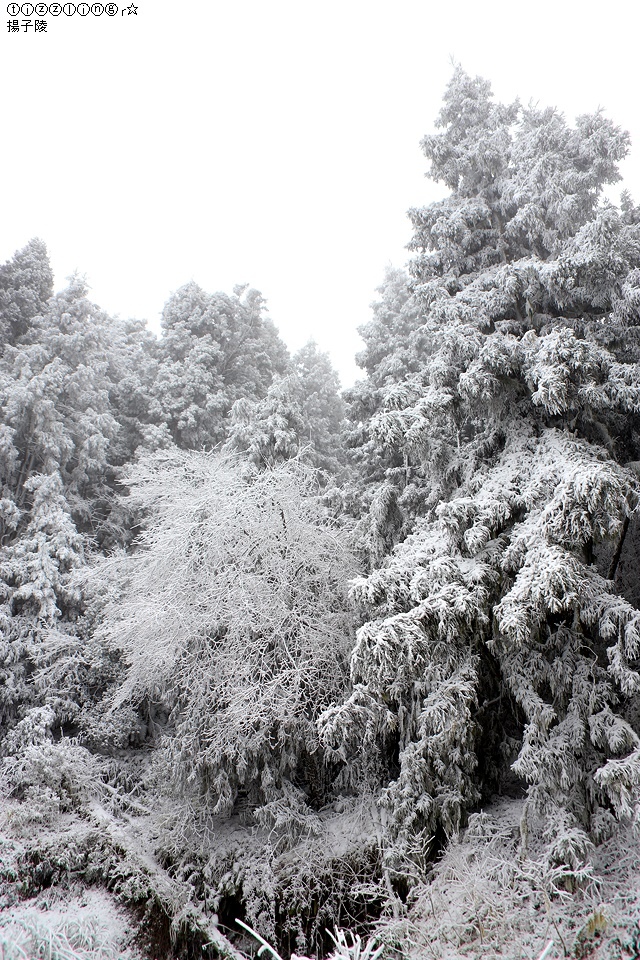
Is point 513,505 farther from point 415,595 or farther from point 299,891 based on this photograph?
point 299,891

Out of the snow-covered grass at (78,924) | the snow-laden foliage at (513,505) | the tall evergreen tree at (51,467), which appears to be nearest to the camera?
the snow-covered grass at (78,924)

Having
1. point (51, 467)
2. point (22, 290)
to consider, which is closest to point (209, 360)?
point (51, 467)

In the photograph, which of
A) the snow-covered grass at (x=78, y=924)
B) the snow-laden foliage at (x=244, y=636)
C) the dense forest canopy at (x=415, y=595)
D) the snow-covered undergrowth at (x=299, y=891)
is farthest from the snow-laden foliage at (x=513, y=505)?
the snow-covered grass at (x=78, y=924)

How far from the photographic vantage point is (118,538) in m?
16.4

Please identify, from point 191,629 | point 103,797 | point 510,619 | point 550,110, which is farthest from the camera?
point 103,797

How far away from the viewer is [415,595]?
22.8 ft

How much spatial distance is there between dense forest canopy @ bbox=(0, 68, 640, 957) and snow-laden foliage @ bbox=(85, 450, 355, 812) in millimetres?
60

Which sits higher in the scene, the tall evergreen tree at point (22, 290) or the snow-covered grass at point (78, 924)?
the tall evergreen tree at point (22, 290)

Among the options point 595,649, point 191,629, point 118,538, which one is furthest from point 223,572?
point 118,538

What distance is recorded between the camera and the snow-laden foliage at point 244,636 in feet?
29.3

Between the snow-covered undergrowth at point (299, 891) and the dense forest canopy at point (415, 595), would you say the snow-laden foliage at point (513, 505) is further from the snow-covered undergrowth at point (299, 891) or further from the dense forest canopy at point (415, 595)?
the snow-covered undergrowth at point (299, 891)

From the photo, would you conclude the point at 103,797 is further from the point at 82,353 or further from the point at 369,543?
the point at 82,353

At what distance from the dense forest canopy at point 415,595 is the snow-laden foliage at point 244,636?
0.20 ft

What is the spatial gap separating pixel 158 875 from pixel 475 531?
26.0 ft
